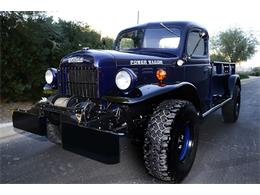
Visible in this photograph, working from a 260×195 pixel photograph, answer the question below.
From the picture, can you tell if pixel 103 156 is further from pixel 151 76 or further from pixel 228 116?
pixel 228 116

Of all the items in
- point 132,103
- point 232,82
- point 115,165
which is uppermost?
point 132,103

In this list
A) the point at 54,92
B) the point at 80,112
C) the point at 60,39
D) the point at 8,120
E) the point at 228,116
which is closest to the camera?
the point at 80,112

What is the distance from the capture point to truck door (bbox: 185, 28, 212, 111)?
4.35m

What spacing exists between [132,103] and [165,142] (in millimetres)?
545

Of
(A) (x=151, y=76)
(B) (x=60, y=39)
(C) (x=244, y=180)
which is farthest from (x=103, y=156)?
(B) (x=60, y=39)

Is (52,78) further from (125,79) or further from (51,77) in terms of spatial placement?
(125,79)

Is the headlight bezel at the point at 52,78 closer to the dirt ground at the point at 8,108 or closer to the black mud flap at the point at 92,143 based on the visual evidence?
the black mud flap at the point at 92,143

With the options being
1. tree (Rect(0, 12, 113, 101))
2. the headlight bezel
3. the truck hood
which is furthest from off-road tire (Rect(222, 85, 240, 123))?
the headlight bezel

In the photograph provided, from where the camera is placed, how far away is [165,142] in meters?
2.88

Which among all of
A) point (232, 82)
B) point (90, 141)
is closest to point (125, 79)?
point (90, 141)

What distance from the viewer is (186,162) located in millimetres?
3365

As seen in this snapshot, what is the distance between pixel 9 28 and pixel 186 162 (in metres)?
5.48

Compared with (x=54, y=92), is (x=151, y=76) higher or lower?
higher

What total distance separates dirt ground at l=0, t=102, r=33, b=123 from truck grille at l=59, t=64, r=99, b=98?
2.57 m
